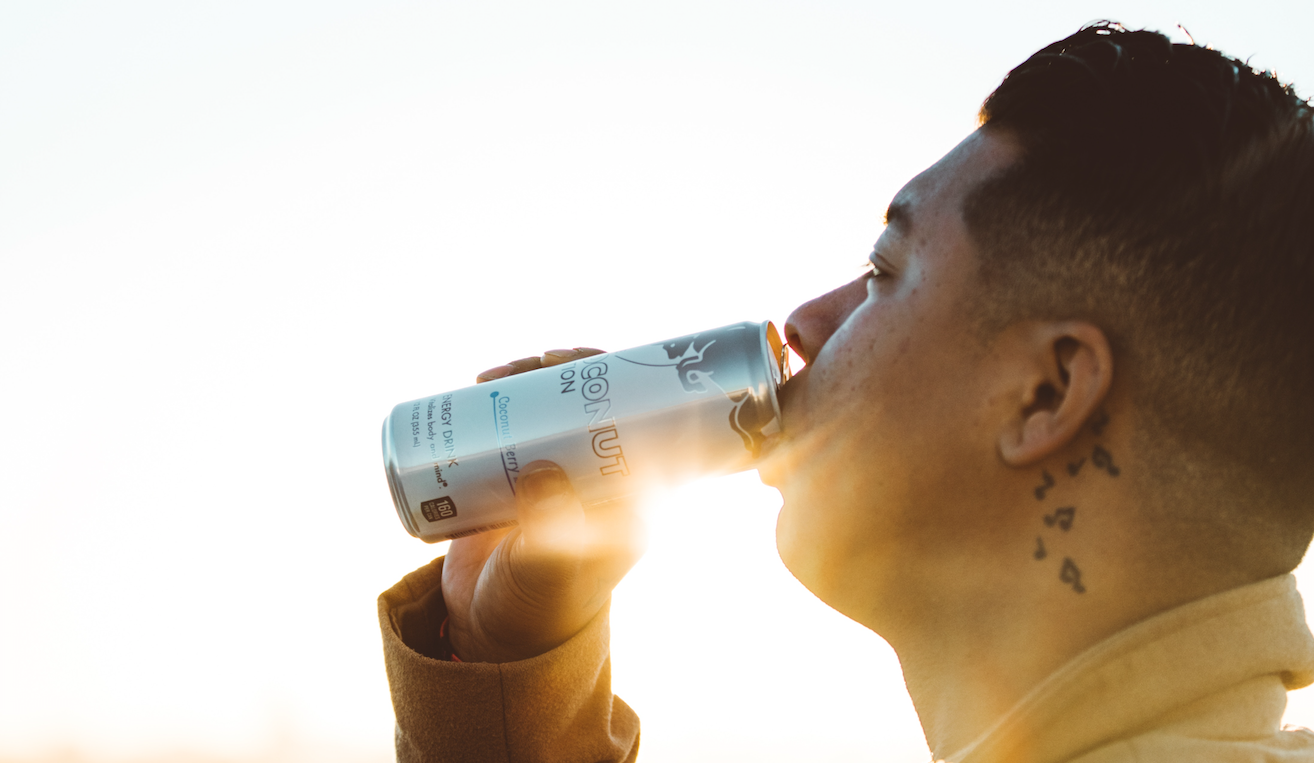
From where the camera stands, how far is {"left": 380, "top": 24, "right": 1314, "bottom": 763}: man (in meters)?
1.08

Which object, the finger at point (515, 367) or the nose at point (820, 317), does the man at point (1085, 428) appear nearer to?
the nose at point (820, 317)

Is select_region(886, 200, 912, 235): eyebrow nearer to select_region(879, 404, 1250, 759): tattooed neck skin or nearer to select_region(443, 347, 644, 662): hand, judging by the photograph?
select_region(879, 404, 1250, 759): tattooed neck skin

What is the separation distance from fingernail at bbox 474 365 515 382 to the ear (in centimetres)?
85

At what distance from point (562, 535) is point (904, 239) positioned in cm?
70

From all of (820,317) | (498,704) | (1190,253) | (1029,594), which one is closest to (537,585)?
(498,704)

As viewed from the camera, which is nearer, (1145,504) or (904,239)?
(1145,504)

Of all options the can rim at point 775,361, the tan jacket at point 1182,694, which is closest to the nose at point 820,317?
the can rim at point 775,361

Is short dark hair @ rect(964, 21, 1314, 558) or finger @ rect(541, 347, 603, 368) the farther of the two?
finger @ rect(541, 347, 603, 368)

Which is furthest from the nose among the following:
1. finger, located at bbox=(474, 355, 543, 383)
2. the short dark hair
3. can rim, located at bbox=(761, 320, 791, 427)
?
finger, located at bbox=(474, 355, 543, 383)

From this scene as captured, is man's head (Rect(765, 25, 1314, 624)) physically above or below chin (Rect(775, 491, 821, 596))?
above

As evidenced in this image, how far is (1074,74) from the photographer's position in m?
1.35

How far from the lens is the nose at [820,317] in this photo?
1415mm

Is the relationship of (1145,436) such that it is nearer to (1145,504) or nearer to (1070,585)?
(1145,504)

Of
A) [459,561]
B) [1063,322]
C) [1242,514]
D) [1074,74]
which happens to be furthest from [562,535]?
[1074,74]
